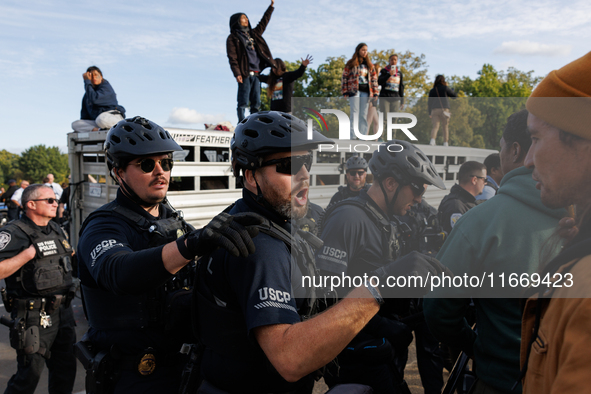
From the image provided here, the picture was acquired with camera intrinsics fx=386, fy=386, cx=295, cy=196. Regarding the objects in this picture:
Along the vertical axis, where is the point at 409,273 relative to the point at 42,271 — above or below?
above

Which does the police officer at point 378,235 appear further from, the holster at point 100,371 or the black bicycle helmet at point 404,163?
the holster at point 100,371

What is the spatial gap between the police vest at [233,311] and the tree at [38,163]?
7508 centimetres

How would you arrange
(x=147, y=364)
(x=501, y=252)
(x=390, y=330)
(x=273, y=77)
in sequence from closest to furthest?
(x=501, y=252), (x=147, y=364), (x=390, y=330), (x=273, y=77)

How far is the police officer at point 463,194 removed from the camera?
4.68ft

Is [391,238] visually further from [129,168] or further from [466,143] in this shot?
[129,168]

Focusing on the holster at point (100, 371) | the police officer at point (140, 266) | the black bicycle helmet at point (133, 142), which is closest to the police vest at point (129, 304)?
the police officer at point (140, 266)

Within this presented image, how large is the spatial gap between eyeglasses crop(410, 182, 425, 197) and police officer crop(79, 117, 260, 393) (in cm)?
79

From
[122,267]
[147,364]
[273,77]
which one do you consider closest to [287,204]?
[122,267]

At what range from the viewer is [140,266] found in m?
1.78

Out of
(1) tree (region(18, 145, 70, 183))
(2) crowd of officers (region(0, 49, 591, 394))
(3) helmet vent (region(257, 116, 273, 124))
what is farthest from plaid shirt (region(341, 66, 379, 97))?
(1) tree (region(18, 145, 70, 183))

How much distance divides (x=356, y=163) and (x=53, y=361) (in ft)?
13.5

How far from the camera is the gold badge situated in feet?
7.74

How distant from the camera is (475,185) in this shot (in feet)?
5.01

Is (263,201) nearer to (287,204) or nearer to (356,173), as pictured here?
(287,204)
